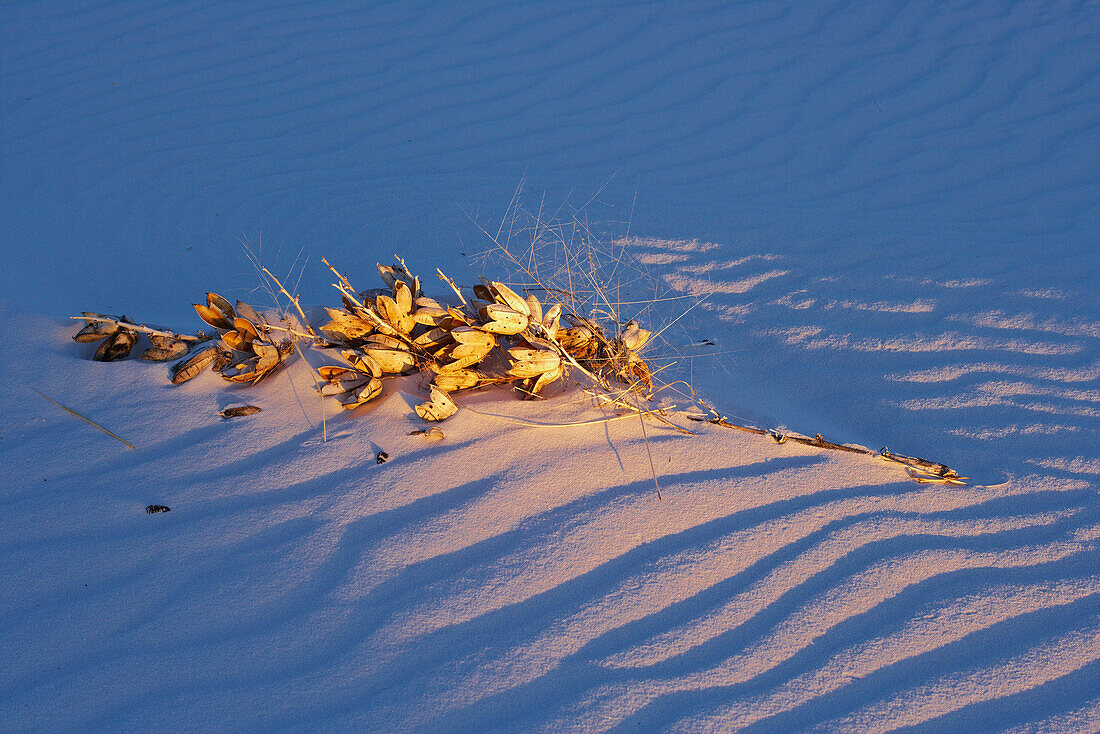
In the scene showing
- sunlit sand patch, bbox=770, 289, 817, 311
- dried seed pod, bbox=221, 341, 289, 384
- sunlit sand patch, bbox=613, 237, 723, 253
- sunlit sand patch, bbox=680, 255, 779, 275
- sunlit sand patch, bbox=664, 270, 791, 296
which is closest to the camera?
dried seed pod, bbox=221, 341, 289, 384

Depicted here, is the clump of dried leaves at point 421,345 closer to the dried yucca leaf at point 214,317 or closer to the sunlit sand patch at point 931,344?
the dried yucca leaf at point 214,317

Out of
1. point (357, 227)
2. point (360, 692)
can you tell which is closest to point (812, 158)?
point (357, 227)

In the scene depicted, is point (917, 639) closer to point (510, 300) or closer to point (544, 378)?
point (544, 378)

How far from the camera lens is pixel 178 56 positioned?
5.31 meters

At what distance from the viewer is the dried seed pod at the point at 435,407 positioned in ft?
7.21

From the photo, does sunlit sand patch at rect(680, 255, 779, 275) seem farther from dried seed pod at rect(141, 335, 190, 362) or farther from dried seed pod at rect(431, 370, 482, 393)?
dried seed pod at rect(141, 335, 190, 362)

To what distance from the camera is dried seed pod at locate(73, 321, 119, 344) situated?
8.10 ft

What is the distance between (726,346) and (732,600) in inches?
53.9

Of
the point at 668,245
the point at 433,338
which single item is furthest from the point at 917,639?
the point at 668,245

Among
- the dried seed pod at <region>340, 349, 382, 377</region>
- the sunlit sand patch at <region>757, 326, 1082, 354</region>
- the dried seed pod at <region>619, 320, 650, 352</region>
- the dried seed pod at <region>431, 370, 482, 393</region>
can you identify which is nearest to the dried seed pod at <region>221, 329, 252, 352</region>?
the dried seed pod at <region>340, 349, 382, 377</region>

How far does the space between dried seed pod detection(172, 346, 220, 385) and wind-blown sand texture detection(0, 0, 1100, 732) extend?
43mm

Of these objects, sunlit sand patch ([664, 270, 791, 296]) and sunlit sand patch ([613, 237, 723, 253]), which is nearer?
sunlit sand patch ([664, 270, 791, 296])

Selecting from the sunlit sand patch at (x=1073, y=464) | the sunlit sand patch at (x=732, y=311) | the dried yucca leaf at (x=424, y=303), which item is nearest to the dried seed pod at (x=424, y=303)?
the dried yucca leaf at (x=424, y=303)

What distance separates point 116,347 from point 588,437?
170 centimetres
